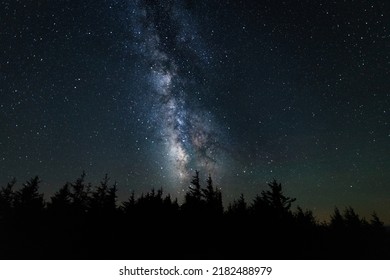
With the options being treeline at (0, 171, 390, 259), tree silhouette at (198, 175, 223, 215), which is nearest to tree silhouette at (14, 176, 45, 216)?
treeline at (0, 171, 390, 259)

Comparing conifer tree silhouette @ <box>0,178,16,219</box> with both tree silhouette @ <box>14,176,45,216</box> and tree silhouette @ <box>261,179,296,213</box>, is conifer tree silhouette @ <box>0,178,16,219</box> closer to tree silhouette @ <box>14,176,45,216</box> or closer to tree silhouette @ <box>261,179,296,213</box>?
tree silhouette @ <box>14,176,45,216</box>

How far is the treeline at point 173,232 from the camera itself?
16.2 metres

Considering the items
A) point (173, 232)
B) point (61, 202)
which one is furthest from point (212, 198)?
point (61, 202)

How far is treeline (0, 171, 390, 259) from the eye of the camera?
16.2 meters

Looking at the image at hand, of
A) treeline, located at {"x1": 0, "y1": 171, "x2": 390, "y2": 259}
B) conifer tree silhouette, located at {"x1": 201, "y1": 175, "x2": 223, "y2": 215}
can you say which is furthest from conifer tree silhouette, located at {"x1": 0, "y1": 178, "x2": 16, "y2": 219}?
conifer tree silhouette, located at {"x1": 201, "y1": 175, "x2": 223, "y2": 215}

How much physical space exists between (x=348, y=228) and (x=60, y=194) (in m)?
33.1

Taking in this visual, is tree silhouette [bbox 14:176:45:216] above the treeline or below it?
above

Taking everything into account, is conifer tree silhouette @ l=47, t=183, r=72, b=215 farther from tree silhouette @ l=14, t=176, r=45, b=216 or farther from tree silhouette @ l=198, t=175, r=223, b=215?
tree silhouette @ l=198, t=175, r=223, b=215

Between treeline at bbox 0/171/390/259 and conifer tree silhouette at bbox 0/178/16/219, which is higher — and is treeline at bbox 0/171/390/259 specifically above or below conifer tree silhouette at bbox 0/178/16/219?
below

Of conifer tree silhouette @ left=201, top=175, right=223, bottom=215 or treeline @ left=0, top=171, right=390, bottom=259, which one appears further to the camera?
conifer tree silhouette @ left=201, top=175, right=223, bottom=215

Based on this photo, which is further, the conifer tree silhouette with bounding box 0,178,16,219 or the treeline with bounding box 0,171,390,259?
the conifer tree silhouette with bounding box 0,178,16,219

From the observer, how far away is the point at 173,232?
1956cm
